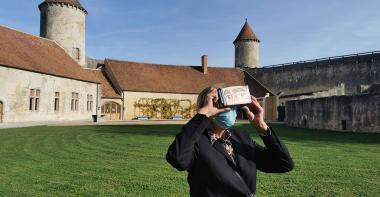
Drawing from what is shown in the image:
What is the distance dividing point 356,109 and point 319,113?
2.50 metres

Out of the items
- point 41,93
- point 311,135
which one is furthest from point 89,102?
point 311,135

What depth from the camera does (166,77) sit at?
43.6 meters

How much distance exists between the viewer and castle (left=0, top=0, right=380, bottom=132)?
28.8 meters

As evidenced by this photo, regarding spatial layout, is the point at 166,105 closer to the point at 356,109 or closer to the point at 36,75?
the point at 36,75

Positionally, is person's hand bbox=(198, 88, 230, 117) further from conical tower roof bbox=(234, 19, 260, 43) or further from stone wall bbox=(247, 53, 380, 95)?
conical tower roof bbox=(234, 19, 260, 43)

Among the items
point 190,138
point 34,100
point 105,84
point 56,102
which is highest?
point 105,84

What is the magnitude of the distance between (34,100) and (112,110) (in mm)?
10023

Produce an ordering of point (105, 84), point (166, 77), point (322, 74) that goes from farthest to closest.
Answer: point (166, 77) → point (322, 74) → point (105, 84)

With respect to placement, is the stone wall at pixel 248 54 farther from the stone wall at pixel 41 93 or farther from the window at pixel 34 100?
the window at pixel 34 100

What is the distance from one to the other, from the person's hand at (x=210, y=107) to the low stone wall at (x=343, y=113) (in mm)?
19801

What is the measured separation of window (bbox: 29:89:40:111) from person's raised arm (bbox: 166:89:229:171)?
93.6ft

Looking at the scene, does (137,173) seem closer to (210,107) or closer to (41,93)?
(210,107)

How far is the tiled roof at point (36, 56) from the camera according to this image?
27922 mm

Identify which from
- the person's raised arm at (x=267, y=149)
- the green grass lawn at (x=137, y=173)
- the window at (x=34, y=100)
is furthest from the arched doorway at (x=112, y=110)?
the person's raised arm at (x=267, y=149)
